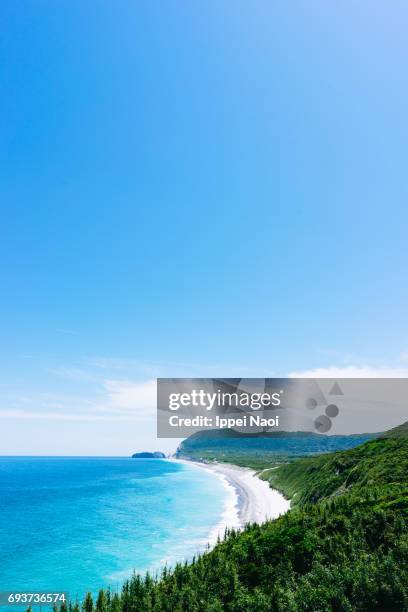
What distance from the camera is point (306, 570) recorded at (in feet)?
82.4

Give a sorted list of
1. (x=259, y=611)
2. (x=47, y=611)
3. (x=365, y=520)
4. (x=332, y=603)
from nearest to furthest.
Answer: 1. (x=332, y=603)
2. (x=259, y=611)
3. (x=365, y=520)
4. (x=47, y=611)

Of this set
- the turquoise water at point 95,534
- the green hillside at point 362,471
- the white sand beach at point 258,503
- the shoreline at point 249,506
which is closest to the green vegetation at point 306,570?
the green hillside at point 362,471

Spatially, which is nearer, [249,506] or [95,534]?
[95,534]

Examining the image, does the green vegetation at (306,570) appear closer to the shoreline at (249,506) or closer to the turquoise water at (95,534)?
the turquoise water at (95,534)

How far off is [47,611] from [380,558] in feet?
102

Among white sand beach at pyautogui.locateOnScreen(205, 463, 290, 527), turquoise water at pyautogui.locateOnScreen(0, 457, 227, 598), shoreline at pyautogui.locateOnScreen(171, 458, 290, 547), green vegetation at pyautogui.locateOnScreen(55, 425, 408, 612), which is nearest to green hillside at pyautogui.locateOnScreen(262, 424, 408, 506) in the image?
white sand beach at pyautogui.locateOnScreen(205, 463, 290, 527)

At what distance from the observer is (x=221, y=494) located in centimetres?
10769

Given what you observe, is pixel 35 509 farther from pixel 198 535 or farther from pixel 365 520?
pixel 365 520

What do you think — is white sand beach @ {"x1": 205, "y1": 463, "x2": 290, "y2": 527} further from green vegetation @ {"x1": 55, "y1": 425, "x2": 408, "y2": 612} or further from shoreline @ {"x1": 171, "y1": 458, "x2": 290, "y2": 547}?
green vegetation @ {"x1": 55, "y1": 425, "x2": 408, "y2": 612}

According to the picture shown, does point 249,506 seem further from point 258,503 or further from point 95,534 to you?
point 95,534

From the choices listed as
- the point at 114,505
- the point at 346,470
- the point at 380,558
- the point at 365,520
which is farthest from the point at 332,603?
the point at 114,505

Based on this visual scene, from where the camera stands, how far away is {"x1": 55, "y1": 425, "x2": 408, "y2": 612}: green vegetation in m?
19.6

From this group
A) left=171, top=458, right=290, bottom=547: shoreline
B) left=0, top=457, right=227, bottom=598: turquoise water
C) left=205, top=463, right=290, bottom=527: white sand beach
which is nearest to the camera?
left=0, top=457, right=227, bottom=598: turquoise water

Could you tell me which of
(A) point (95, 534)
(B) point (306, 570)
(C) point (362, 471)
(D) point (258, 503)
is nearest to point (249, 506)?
(D) point (258, 503)
